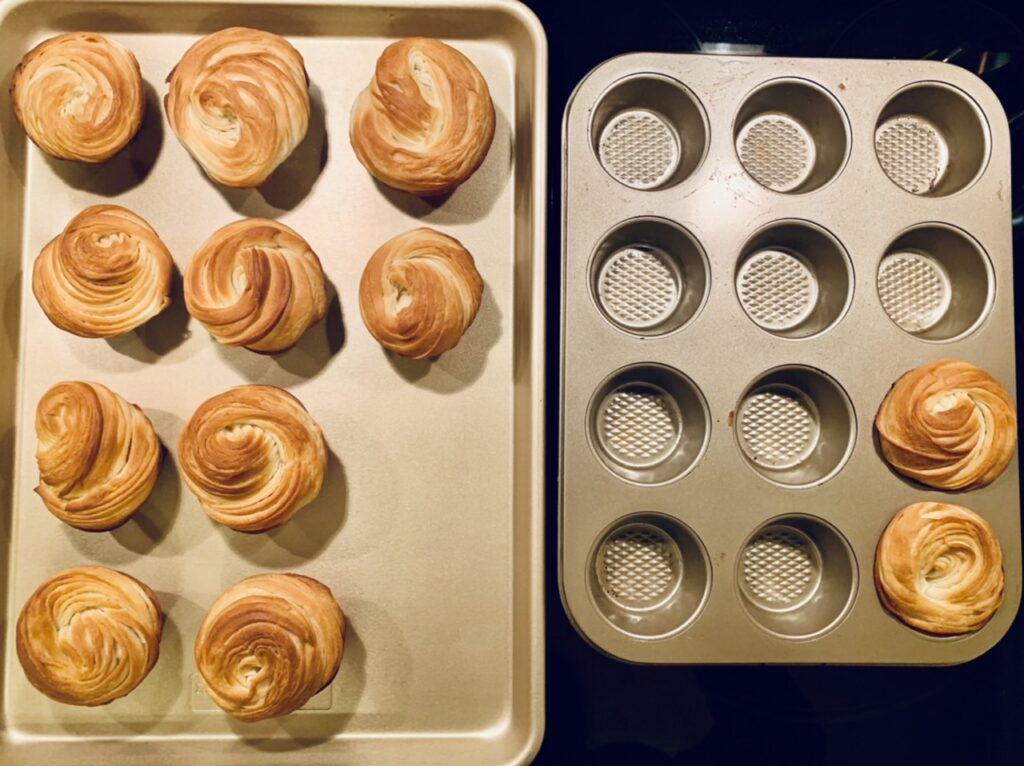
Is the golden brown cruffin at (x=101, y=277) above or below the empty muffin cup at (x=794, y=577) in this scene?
above

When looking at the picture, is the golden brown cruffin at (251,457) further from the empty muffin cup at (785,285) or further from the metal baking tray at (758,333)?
the empty muffin cup at (785,285)

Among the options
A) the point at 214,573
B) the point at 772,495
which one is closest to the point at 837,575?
the point at 772,495

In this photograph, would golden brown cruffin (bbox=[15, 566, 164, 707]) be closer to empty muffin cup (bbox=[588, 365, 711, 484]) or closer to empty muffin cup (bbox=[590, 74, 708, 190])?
empty muffin cup (bbox=[588, 365, 711, 484])

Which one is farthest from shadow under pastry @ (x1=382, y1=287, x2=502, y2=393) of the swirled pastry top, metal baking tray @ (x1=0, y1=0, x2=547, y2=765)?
the swirled pastry top

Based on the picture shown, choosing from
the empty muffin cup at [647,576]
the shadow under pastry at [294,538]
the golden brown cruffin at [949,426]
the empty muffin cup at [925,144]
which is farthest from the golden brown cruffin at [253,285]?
the empty muffin cup at [925,144]

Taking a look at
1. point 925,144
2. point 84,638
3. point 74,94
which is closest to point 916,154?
point 925,144

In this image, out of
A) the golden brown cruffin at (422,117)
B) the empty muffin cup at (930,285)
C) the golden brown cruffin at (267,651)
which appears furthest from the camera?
the empty muffin cup at (930,285)

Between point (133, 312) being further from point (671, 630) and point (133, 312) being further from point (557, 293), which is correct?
point (671, 630)
